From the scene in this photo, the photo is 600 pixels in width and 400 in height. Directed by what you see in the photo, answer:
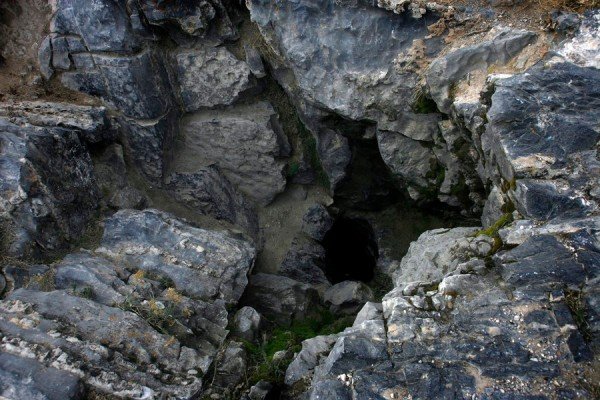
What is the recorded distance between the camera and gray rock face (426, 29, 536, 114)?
6258 millimetres

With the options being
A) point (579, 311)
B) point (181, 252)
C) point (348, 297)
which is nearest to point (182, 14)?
point (181, 252)

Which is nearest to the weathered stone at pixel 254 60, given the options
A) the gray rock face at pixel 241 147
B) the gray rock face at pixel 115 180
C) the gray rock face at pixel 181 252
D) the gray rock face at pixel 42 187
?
the gray rock face at pixel 241 147

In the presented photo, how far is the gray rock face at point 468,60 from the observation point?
20.5 feet

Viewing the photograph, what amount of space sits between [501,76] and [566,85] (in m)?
0.76

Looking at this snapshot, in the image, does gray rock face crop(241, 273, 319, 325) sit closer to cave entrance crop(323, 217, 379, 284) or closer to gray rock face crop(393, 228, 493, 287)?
cave entrance crop(323, 217, 379, 284)

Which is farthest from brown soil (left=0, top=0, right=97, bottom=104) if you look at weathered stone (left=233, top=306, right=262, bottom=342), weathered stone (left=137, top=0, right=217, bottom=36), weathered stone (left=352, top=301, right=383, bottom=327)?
weathered stone (left=352, top=301, right=383, bottom=327)

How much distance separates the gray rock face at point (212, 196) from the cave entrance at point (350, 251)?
1.89m

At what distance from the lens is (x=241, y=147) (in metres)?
9.92

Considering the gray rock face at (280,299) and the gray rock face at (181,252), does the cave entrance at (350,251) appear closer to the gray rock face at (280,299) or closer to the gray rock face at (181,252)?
the gray rock face at (280,299)

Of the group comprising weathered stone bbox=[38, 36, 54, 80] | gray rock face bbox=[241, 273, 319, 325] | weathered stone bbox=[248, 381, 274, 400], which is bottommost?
gray rock face bbox=[241, 273, 319, 325]

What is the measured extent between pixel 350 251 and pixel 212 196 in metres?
3.56

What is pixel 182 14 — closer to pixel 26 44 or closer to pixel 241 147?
pixel 241 147

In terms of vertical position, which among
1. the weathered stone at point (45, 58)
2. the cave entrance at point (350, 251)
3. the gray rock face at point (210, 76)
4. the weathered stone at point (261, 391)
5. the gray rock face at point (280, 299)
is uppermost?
the weathered stone at point (45, 58)

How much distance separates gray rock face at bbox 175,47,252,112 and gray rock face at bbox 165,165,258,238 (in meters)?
1.45
